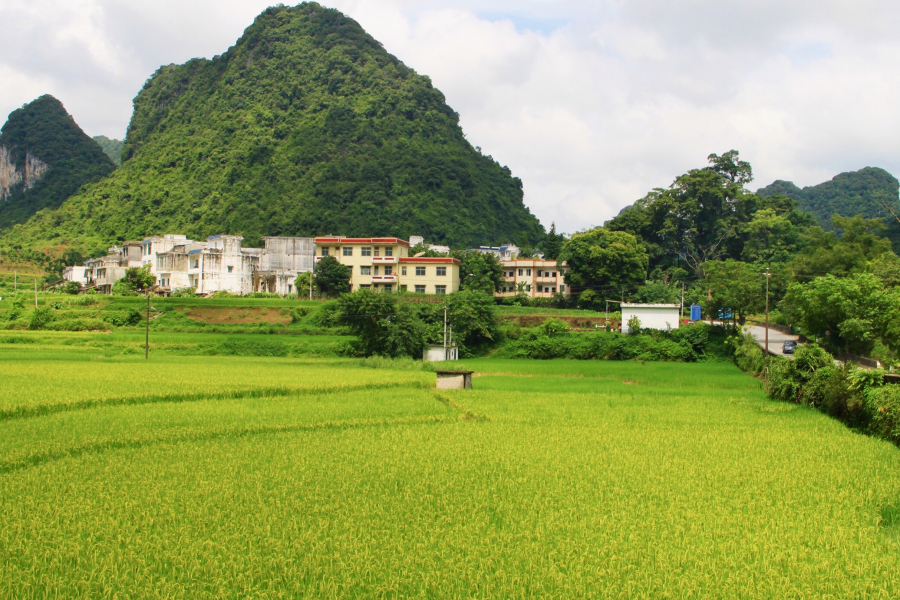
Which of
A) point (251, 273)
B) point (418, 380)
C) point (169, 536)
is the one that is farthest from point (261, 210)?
point (169, 536)

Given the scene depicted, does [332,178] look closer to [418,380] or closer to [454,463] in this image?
[418,380]

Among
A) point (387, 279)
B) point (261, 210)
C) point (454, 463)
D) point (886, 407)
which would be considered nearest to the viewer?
point (454, 463)

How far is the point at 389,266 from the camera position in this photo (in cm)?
5256

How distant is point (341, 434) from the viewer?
13492mm

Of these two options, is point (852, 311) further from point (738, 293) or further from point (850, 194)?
point (850, 194)

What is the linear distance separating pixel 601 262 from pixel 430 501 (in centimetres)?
4251

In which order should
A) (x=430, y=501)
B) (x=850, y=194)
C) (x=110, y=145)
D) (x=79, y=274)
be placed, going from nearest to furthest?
(x=430, y=501) < (x=79, y=274) < (x=850, y=194) < (x=110, y=145)

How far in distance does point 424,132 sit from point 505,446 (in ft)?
266

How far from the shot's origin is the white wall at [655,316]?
38.1 meters

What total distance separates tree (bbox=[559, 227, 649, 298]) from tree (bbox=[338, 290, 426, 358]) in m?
18.3

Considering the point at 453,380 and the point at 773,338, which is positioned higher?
the point at 773,338

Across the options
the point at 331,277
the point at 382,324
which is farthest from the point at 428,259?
the point at 382,324

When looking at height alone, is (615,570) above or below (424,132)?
below

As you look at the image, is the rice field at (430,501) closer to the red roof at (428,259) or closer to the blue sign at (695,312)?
the blue sign at (695,312)
